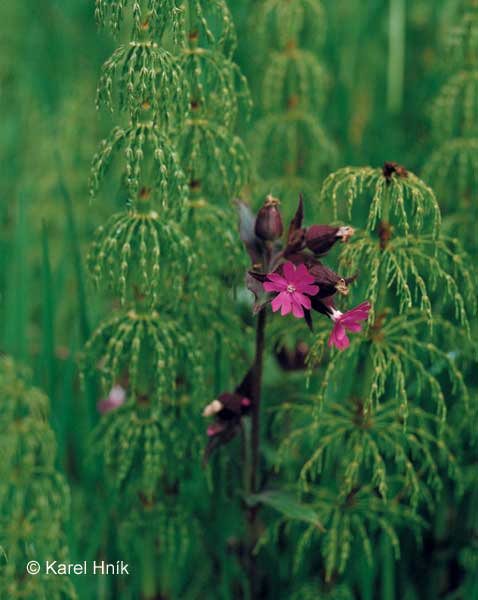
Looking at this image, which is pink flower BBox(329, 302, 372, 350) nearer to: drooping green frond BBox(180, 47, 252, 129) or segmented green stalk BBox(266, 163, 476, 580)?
segmented green stalk BBox(266, 163, 476, 580)

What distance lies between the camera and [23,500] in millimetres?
1878

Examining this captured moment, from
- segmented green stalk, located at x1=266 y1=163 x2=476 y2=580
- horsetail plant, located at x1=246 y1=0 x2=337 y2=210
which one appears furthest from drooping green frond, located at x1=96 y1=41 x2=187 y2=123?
horsetail plant, located at x1=246 y1=0 x2=337 y2=210

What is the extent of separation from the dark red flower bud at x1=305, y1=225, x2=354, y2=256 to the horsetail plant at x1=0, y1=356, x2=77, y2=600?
75 cm

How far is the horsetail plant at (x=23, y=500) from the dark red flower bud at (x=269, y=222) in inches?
26.5

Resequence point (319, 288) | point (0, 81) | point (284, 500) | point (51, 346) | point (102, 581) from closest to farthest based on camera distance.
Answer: point (319, 288) < point (284, 500) < point (102, 581) < point (51, 346) < point (0, 81)

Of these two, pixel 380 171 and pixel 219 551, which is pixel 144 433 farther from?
pixel 380 171

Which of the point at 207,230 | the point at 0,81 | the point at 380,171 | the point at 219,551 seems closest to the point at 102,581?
the point at 219,551

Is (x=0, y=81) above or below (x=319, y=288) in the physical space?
above

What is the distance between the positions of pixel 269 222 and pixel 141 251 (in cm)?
29

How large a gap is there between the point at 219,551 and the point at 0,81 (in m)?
2.81

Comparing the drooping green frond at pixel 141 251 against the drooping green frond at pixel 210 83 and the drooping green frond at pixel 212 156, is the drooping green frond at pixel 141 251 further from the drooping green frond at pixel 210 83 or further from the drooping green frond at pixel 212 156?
the drooping green frond at pixel 210 83

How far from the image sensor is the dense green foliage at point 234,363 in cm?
163

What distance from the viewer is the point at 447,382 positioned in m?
2.23

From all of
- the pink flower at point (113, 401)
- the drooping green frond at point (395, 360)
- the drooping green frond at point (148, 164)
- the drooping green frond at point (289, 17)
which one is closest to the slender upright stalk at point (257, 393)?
the drooping green frond at point (395, 360)
